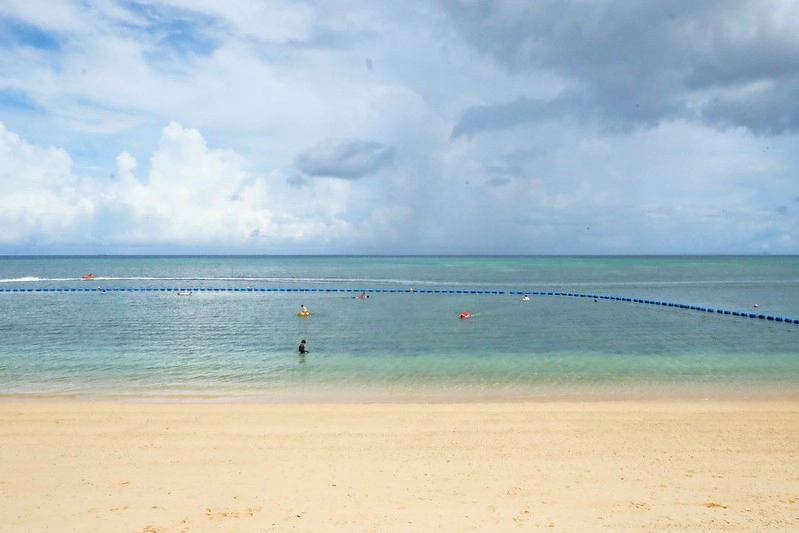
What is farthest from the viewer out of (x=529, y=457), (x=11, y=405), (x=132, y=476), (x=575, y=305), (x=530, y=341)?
(x=575, y=305)

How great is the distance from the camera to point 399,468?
40.8 ft

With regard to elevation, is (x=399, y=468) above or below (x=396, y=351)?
above

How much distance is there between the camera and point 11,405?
59.9 ft

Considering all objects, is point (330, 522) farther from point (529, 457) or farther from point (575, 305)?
→ point (575, 305)

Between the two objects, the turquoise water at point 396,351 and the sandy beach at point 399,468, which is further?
the turquoise water at point 396,351

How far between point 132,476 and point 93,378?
1320 centimetres

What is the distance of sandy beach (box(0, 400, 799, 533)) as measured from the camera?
391 inches

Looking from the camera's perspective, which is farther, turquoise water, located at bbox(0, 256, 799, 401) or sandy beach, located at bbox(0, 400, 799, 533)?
turquoise water, located at bbox(0, 256, 799, 401)

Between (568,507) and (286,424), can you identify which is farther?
(286,424)

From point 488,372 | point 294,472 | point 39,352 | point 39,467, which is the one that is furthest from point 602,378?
point 39,352

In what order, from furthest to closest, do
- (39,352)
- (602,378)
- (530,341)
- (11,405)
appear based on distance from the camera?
(530,341) → (39,352) → (602,378) → (11,405)

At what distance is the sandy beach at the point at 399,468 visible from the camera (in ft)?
32.6

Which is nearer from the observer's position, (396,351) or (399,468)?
(399,468)

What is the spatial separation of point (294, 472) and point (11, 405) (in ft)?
39.5
